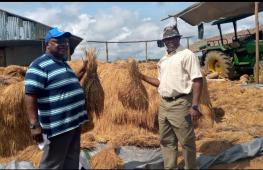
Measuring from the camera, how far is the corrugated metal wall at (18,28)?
25734mm

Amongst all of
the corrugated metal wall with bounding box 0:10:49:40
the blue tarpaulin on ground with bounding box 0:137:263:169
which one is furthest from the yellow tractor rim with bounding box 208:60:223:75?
the corrugated metal wall with bounding box 0:10:49:40

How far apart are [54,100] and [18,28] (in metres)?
23.4

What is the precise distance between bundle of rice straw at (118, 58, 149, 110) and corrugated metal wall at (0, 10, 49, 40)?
19.9 m

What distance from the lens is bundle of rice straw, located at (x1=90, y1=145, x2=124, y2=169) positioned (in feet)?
17.2

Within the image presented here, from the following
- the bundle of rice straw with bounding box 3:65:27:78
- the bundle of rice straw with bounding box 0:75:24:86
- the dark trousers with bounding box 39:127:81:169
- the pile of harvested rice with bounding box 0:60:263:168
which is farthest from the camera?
the bundle of rice straw with bounding box 3:65:27:78

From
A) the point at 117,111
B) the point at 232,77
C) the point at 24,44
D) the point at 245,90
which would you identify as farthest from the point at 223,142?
the point at 24,44

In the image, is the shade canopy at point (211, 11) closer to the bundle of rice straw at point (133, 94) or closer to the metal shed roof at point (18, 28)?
the bundle of rice straw at point (133, 94)

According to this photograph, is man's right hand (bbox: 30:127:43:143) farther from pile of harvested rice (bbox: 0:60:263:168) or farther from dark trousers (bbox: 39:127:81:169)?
pile of harvested rice (bbox: 0:60:263:168)

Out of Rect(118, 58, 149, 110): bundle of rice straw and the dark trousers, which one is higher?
Rect(118, 58, 149, 110): bundle of rice straw

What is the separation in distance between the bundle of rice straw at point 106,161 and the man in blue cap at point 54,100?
36.1 inches

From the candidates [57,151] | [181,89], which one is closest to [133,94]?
[181,89]

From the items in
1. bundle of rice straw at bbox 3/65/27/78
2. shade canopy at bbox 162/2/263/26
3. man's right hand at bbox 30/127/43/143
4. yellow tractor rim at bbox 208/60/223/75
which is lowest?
man's right hand at bbox 30/127/43/143

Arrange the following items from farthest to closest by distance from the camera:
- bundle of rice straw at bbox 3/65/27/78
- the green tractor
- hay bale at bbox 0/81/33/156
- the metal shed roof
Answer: the metal shed roof
the green tractor
bundle of rice straw at bbox 3/65/27/78
hay bale at bbox 0/81/33/156

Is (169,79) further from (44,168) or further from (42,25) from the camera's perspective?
(42,25)
